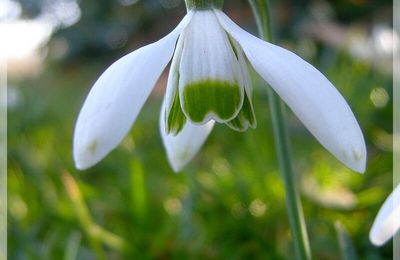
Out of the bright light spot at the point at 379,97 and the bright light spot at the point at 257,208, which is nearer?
the bright light spot at the point at 257,208

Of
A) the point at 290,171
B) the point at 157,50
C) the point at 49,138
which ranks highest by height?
the point at 157,50

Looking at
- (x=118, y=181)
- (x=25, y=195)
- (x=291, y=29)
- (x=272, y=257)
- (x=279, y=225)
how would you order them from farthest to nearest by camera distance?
(x=291, y=29) < (x=118, y=181) < (x=25, y=195) < (x=279, y=225) < (x=272, y=257)

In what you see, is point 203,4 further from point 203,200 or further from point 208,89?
point 203,200

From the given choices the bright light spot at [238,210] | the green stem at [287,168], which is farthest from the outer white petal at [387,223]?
the bright light spot at [238,210]

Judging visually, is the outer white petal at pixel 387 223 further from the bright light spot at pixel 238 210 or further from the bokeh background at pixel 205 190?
the bright light spot at pixel 238 210

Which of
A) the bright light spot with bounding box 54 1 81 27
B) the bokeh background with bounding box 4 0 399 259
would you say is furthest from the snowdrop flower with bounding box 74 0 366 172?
the bright light spot with bounding box 54 1 81 27

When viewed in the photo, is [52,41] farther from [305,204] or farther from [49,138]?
[305,204]

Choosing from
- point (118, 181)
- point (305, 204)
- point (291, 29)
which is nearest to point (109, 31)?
point (291, 29)
